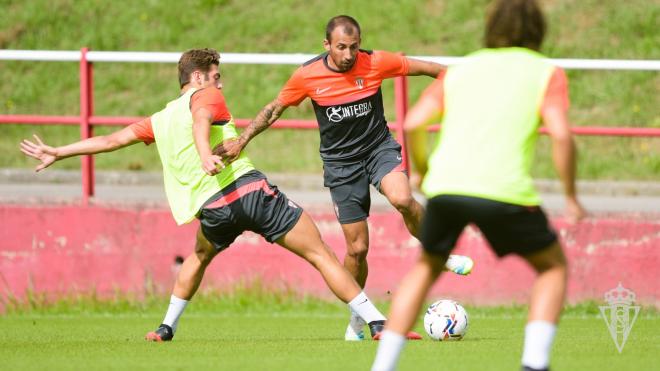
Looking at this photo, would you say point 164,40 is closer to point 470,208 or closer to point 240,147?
point 240,147

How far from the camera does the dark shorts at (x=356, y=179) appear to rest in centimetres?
905

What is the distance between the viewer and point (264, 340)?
8.80 m

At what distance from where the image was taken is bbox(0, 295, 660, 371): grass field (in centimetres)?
733

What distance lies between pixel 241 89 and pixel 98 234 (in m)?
9.79

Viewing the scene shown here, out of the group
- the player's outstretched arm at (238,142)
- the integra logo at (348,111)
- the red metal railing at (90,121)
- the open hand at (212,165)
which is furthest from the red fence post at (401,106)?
the open hand at (212,165)

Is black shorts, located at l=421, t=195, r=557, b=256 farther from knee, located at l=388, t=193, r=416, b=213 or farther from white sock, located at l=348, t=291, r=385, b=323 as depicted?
knee, located at l=388, t=193, r=416, b=213

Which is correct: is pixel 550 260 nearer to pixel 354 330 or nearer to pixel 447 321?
pixel 447 321

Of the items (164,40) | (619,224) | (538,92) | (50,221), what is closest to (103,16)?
(164,40)

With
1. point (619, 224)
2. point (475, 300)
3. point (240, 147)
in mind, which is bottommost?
point (475, 300)

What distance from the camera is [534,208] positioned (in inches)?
215

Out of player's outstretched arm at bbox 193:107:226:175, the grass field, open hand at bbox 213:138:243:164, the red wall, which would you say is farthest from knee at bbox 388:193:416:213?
the red wall

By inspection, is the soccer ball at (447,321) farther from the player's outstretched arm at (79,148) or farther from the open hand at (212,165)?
the player's outstretched arm at (79,148)

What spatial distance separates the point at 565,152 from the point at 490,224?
45 cm

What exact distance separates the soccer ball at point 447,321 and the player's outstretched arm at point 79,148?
2.28 m
